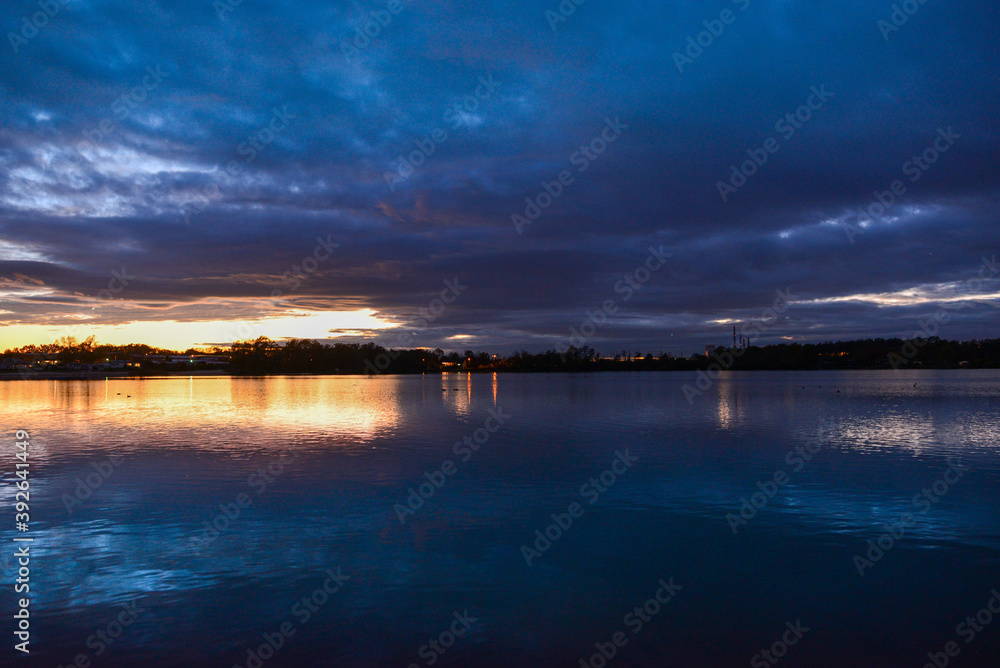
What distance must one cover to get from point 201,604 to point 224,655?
207 centimetres

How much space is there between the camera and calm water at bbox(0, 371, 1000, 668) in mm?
Result: 9633

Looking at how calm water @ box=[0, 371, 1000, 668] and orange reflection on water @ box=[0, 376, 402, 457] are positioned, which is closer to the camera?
calm water @ box=[0, 371, 1000, 668]

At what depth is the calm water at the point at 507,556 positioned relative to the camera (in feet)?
31.6

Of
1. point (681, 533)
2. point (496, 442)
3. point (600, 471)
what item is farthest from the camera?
point (496, 442)

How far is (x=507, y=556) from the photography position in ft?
44.8

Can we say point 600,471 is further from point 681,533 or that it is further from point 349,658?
point 349,658

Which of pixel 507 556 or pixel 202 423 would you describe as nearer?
pixel 507 556

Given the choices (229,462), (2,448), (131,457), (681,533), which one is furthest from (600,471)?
(2,448)

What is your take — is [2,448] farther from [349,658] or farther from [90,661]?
[349,658]

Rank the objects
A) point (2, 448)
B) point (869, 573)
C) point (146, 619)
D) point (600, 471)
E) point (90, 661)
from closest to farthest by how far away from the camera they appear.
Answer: point (90, 661) < point (146, 619) < point (869, 573) < point (600, 471) < point (2, 448)

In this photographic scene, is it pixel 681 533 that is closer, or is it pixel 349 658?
pixel 349 658

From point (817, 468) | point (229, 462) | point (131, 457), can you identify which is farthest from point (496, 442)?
point (131, 457)

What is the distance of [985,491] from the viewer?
1956 centimetres

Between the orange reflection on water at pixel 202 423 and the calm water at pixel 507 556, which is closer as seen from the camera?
the calm water at pixel 507 556
